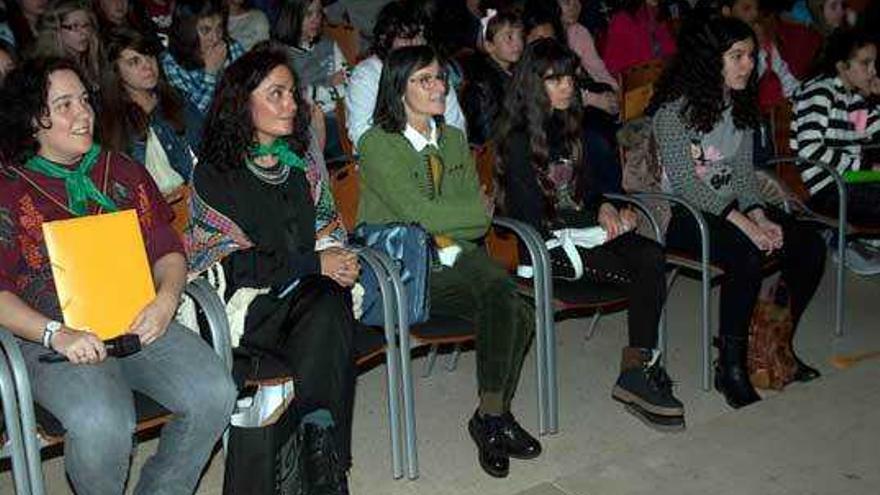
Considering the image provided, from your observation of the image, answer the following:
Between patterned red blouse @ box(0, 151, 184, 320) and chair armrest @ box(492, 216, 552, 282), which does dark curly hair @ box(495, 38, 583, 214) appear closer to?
chair armrest @ box(492, 216, 552, 282)

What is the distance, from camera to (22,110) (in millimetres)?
2604

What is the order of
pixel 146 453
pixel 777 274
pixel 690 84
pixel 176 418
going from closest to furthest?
1. pixel 176 418
2. pixel 146 453
3. pixel 690 84
4. pixel 777 274

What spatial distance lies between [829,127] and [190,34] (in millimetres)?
2550

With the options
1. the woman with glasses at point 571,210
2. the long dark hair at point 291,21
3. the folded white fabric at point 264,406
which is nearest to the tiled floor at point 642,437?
the woman with glasses at point 571,210

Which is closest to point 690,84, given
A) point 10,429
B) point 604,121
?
point 604,121

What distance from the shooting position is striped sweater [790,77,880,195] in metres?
4.19

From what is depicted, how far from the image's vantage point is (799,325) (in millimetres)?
4172

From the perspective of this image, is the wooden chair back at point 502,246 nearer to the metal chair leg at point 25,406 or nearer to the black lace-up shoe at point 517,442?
the black lace-up shoe at point 517,442

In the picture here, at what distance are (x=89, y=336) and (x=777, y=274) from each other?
2.52 m

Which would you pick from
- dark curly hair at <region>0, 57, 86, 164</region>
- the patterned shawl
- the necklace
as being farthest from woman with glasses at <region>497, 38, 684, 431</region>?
dark curly hair at <region>0, 57, 86, 164</region>

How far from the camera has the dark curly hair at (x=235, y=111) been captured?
2.95m

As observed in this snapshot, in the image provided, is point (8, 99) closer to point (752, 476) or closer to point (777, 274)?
point (752, 476)

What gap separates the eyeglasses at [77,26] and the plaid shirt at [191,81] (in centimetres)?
36

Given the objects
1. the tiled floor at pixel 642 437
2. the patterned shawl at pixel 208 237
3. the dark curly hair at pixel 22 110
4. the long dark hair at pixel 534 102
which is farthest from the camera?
the long dark hair at pixel 534 102
